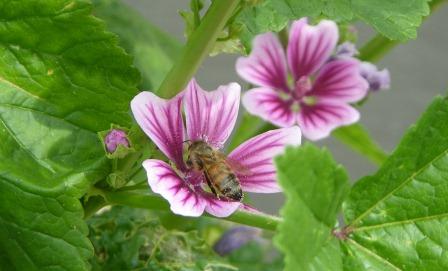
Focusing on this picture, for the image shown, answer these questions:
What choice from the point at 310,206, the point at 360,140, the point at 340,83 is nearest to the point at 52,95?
the point at 310,206

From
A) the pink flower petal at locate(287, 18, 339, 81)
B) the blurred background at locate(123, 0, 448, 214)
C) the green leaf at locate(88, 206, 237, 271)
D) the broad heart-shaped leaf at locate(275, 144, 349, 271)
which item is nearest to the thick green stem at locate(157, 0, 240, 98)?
the broad heart-shaped leaf at locate(275, 144, 349, 271)

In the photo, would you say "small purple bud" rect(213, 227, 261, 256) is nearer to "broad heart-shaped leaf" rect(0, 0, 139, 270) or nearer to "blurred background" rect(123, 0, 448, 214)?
"broad heart-shaped leaf" rect(0, 0, 139, 270)

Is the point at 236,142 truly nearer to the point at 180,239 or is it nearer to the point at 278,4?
the point at 180,239

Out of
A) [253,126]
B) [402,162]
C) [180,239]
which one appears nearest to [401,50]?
[253,126]

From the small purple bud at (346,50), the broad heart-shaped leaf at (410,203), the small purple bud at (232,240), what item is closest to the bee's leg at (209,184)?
the broad heart-shaped leaf at (410,203)

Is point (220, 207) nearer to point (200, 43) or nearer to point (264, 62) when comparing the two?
point (200, 43)
